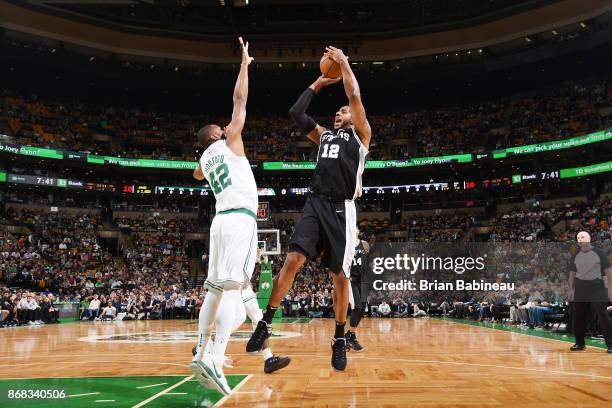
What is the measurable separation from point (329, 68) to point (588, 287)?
5.95 m

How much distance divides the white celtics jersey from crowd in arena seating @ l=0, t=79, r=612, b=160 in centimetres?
3228

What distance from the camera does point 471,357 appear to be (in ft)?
22.8

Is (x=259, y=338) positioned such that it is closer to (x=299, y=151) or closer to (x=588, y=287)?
(x=588, y=287)

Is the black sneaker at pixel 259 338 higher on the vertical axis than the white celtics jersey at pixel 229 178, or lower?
lower

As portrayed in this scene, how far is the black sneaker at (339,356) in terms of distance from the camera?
492 centimetres

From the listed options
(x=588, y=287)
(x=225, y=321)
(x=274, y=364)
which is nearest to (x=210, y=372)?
(x=225, y=321)

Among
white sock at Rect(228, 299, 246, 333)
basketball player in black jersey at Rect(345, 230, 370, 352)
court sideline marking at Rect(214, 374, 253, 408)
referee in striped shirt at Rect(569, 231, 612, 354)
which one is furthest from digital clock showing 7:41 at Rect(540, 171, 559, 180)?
white sock at Rect(228, 299, 246, 333)

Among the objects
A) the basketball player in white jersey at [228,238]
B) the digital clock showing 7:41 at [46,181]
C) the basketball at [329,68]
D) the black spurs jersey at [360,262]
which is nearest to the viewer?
the basketball player in white jersey at [228,238]

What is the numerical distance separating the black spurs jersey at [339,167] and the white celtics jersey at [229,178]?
67 centimetres

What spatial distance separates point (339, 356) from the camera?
16.3 ft

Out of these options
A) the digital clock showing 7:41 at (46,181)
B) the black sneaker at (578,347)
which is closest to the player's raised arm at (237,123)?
the black sneaker at (578,347)

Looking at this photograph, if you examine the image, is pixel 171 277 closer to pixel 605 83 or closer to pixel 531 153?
pixel 531 153

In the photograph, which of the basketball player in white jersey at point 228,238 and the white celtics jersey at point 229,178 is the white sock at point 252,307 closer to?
the basketball player in white jersey at point 228,238

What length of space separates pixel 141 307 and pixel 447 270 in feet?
42.7
